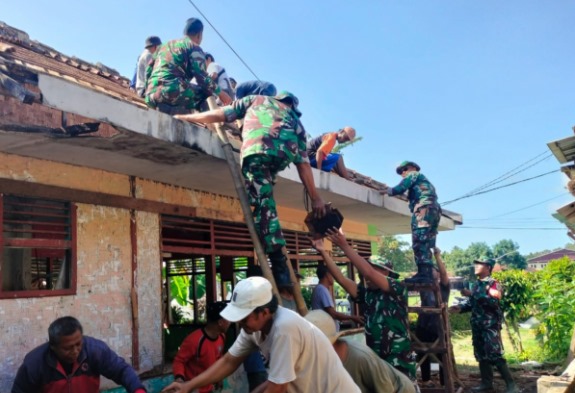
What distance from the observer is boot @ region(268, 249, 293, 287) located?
12.5ft

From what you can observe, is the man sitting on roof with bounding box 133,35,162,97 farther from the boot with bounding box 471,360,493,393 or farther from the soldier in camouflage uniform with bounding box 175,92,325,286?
the boot with bounding box 471,360,493,393

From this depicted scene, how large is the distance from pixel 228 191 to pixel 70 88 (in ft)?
9.89

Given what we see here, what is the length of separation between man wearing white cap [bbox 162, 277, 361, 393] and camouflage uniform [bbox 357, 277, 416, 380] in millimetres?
1825

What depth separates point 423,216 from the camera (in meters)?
6.30

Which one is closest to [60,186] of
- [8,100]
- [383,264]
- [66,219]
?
[66,219]

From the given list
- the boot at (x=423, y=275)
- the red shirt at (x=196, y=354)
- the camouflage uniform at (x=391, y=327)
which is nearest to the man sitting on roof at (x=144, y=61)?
the red shirt at (x=196, y=354)

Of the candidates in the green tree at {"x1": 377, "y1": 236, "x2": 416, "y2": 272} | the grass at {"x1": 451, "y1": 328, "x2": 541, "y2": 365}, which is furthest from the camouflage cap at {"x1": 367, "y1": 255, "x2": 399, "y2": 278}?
the green tree at {"x1": 377, "y1": 236, "x2": 416, "y2": 272}

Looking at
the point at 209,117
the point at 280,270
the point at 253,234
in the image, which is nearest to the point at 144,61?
the point at 209,117

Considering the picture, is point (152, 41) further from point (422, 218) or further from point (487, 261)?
point (487, 261)

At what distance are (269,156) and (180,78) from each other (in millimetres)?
1573

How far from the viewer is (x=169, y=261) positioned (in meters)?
9.63

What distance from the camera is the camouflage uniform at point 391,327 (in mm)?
4469

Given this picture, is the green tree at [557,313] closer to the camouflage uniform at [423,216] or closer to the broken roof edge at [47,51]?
the camouflage uniform at [423,216]

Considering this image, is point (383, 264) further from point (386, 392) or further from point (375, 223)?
point (375, 223)
